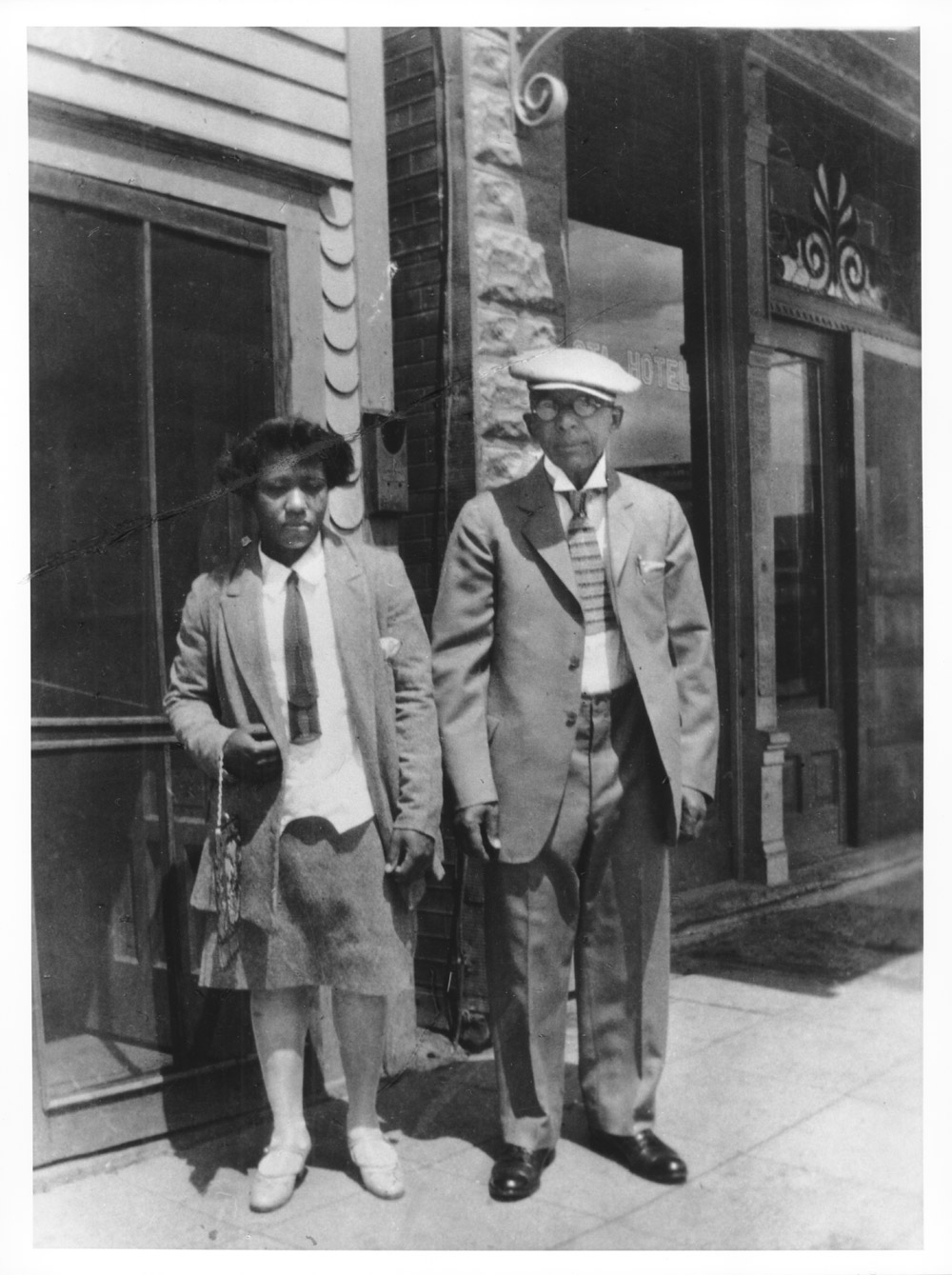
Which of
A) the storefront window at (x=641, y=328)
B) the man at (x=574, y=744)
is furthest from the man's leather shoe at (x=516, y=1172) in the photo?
the storefront window at (x=641, y=328)

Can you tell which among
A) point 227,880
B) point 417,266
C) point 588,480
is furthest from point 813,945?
point 417,266

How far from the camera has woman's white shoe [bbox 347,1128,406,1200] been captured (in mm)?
3527

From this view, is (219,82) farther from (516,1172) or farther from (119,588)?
(516,1172)

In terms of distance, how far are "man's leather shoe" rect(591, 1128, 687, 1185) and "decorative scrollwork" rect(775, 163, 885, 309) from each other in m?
4.84

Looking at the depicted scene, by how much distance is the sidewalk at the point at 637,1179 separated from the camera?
3.41 m

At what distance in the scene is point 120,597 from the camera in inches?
157

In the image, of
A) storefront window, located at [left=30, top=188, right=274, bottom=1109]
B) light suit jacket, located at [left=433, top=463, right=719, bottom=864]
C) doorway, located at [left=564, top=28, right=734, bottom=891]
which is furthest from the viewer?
doorway, located at [left=564, top=28, right=734, bottom=891]

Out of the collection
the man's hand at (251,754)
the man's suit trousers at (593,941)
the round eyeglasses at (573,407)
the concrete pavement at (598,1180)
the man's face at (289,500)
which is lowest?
the concrete pavement at (598,1180)

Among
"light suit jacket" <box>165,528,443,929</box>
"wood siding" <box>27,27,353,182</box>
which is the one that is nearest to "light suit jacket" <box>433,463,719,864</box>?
"light suit jacket" <box>165,528,443,929</box>

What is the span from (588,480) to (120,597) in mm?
1464

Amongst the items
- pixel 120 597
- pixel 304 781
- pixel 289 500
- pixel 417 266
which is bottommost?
pixel 304 781

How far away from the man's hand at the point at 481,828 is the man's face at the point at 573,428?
0.97 metres

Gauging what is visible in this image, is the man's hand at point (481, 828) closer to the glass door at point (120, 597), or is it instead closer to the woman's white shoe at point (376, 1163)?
the woman's white shoe at point (376, 1163)

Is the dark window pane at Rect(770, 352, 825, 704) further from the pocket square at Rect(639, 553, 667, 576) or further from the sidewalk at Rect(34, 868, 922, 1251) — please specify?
the pocket square at Rect(639, 553, 667, 576)
